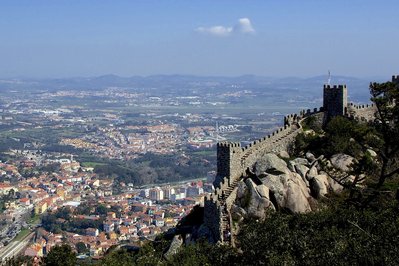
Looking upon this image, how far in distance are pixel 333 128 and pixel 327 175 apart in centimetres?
366

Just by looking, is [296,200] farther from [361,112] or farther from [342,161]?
[361,112]

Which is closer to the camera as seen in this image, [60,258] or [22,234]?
[60,258]

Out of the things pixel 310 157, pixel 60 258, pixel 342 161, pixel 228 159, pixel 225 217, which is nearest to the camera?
pixel 225 217

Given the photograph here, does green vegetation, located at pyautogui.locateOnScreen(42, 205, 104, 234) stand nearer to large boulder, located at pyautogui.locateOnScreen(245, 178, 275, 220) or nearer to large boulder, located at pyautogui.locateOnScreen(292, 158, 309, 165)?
large boulder, located at pyautogui.locateOnScreen(292, 158, 309, 165)

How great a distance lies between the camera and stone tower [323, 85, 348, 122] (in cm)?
2964

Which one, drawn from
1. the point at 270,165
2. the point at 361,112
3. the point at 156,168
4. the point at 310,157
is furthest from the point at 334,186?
the point at 156,168

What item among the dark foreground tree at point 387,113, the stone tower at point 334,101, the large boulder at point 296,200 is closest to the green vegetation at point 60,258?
the large boulder at point 296,200

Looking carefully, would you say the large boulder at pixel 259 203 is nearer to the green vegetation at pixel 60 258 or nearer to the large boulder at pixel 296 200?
the large boulder at pixel 296 200

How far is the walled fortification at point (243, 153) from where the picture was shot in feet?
72.4

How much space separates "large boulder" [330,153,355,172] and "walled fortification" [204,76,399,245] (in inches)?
105

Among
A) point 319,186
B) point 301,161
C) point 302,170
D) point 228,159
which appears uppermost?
point 228,159

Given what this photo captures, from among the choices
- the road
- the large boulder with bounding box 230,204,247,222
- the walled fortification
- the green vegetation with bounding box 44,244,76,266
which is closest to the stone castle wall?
the walled fortification

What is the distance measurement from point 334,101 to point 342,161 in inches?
218

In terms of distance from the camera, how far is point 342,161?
25234 millimetres
